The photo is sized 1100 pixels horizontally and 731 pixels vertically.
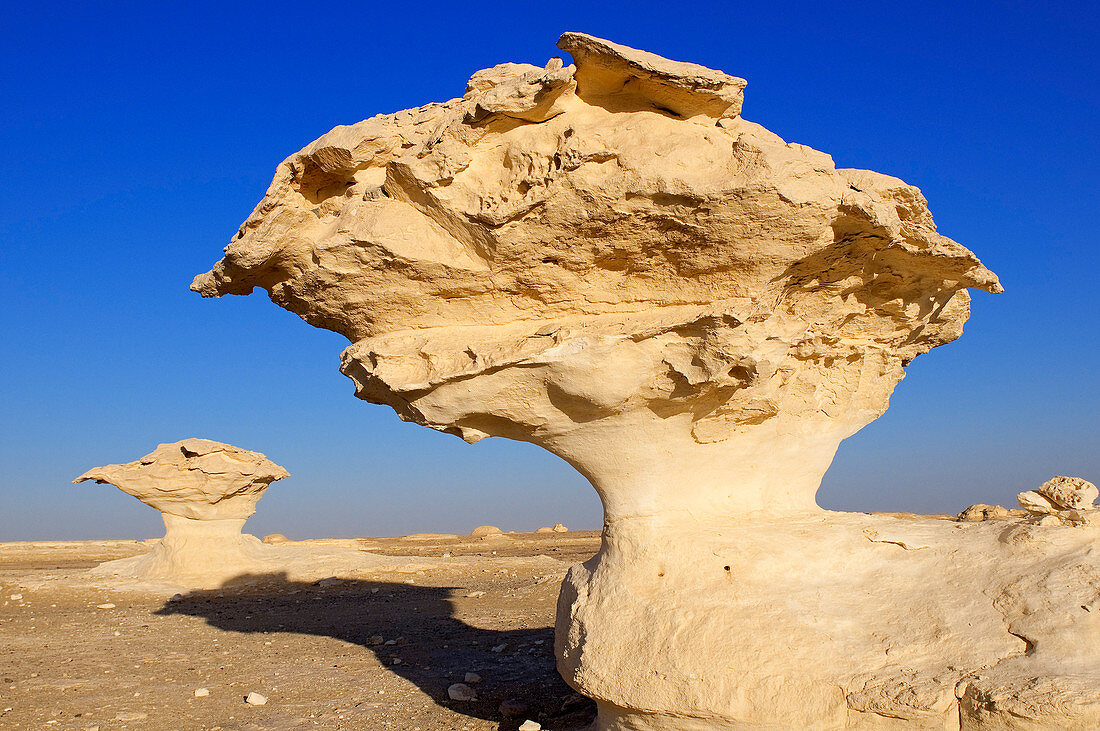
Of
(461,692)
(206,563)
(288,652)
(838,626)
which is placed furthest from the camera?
(206,563)

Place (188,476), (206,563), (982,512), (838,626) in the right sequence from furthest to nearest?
(982,512)
(206,563)
(188,476)
(838,626)

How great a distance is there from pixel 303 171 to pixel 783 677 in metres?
3.84

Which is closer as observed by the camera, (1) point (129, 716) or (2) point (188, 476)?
(1) point (129, 716)

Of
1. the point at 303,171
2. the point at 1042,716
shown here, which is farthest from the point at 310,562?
the point at 1042,716

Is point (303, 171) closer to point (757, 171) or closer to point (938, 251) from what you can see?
point (757, 171)

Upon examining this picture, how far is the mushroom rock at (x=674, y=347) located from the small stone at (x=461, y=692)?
1615mm

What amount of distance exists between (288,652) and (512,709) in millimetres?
3390

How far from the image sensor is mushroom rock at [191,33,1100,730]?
3.89m

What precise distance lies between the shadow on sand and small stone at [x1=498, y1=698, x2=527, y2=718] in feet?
0.13

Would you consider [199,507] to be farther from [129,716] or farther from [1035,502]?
[1035,502]

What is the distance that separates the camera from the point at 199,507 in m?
13.8

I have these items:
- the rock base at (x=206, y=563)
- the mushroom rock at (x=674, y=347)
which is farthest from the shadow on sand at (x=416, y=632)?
the mushroom rock at (x=674, y=347)

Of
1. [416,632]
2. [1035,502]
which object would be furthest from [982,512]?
[1035,502]

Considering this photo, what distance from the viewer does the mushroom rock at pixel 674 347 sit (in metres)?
3.89
